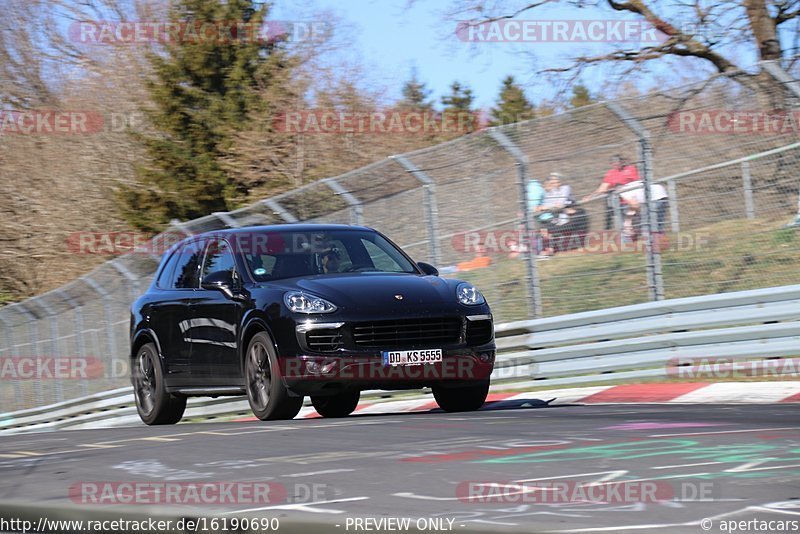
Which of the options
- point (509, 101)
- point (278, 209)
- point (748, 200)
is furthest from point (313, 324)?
point (509, 101)

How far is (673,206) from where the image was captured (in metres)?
12.7

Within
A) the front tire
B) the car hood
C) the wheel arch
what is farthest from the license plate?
the wheel arch

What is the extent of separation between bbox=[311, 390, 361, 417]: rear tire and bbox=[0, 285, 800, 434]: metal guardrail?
1.69 metres

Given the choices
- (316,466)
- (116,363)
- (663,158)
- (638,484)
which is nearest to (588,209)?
(663,158)

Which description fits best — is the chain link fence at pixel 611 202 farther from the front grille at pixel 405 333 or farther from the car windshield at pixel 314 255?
the front grille at pixel 405 333

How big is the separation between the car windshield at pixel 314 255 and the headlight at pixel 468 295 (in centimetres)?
76

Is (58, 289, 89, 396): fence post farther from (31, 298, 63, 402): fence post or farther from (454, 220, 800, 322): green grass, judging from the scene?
(454, 220, 800, 322): green grass

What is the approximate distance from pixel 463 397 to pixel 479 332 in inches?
32.4

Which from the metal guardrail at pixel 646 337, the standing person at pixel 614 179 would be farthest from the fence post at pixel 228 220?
the standing person at pixel 614 179

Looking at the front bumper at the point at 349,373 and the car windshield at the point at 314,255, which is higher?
the car windshield at the point at 314,255

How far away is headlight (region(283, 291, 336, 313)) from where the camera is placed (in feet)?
32.6

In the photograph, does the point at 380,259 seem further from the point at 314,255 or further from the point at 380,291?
the point at 380,291

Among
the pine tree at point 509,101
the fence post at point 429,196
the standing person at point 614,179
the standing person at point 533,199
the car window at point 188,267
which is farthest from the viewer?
the pine tree at point 509,101

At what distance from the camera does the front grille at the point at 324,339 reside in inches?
388
